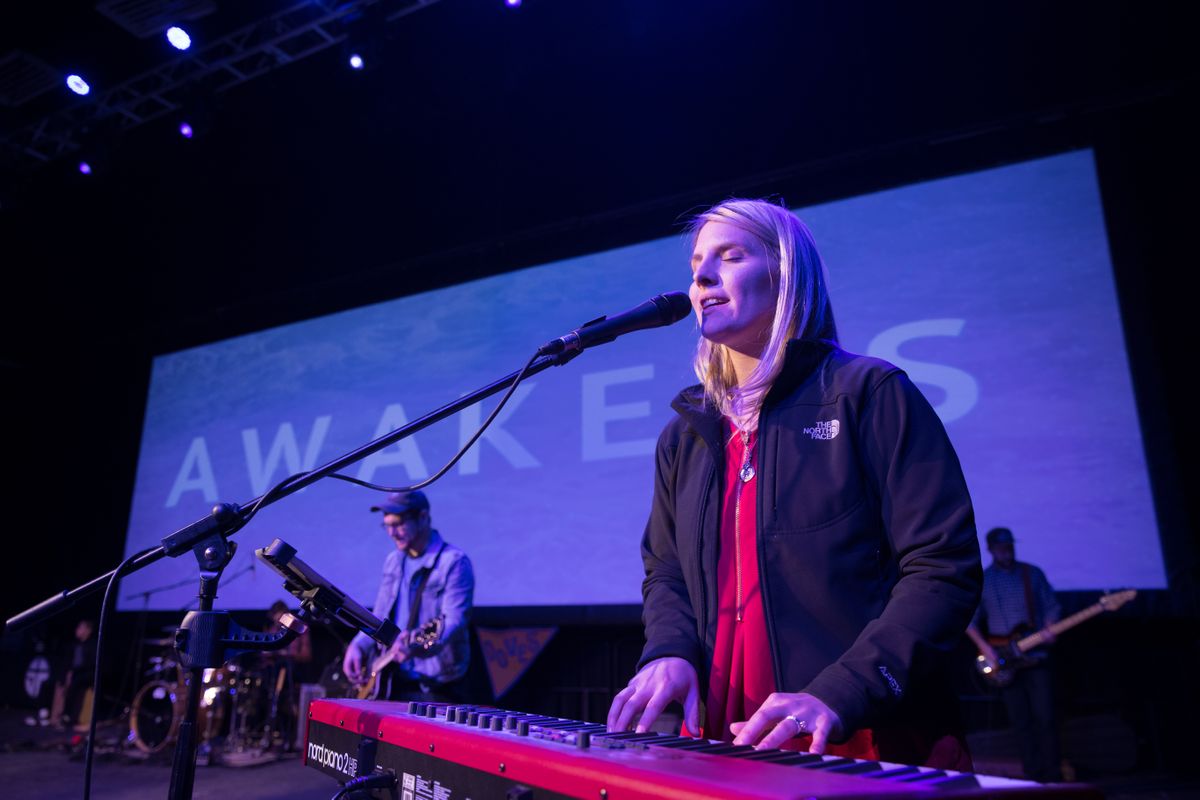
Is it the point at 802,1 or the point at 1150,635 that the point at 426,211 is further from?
the point at 1150,635

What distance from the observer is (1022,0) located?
5074 mm

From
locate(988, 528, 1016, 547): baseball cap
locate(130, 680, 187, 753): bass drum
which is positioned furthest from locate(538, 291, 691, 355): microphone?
locate(130, 680, 187, 753): bass drum

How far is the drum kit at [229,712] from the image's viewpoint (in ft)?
21.1

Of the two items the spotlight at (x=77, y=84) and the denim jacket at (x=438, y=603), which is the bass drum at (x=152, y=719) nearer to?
the denim jacket at (x=438, y=603)

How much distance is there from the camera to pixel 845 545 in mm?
1277

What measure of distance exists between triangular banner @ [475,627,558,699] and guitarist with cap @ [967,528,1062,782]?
10.6 ft

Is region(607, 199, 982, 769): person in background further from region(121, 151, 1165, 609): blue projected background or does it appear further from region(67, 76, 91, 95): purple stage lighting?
region(67, 76, 91, 95): purple stage lighting

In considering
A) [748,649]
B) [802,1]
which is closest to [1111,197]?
[802,1]

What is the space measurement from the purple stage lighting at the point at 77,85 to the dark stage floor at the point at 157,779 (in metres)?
5.17

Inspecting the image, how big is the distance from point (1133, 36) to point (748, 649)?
225 inches

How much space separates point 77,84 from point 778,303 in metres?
6.98

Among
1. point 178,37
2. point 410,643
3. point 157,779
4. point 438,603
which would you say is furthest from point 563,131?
point 157,779

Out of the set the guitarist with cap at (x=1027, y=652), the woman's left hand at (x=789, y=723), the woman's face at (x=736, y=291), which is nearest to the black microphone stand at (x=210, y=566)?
the woman's face at (x=736, y=291)

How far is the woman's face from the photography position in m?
1.56
